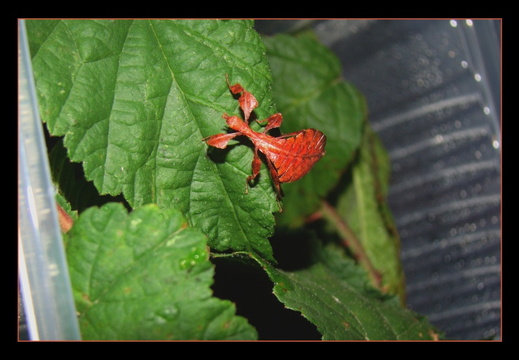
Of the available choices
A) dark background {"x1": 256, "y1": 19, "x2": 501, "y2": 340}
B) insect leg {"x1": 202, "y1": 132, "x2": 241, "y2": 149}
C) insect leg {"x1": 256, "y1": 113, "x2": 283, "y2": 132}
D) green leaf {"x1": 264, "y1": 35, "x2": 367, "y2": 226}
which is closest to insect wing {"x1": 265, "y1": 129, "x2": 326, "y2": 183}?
insect leg {"x1": 256, "y1": 113, "x2": 283, "y2": 132}

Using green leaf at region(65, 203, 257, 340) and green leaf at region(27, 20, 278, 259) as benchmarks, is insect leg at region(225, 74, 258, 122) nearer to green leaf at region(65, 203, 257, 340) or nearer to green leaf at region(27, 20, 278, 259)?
green leaf at region(27, 20, 278, 259)

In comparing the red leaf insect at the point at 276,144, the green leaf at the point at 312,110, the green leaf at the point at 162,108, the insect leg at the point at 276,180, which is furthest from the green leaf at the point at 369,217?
the green leaf at the point at 162,108

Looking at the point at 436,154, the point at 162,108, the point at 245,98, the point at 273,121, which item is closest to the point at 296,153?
the point at 273,121

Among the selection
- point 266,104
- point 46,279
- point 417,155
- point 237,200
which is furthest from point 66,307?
point 417,155

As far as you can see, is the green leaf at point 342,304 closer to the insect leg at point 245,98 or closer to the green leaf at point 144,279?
the green leaf at point 144,279

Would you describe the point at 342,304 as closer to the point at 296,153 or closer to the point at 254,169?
the point at 296,153
